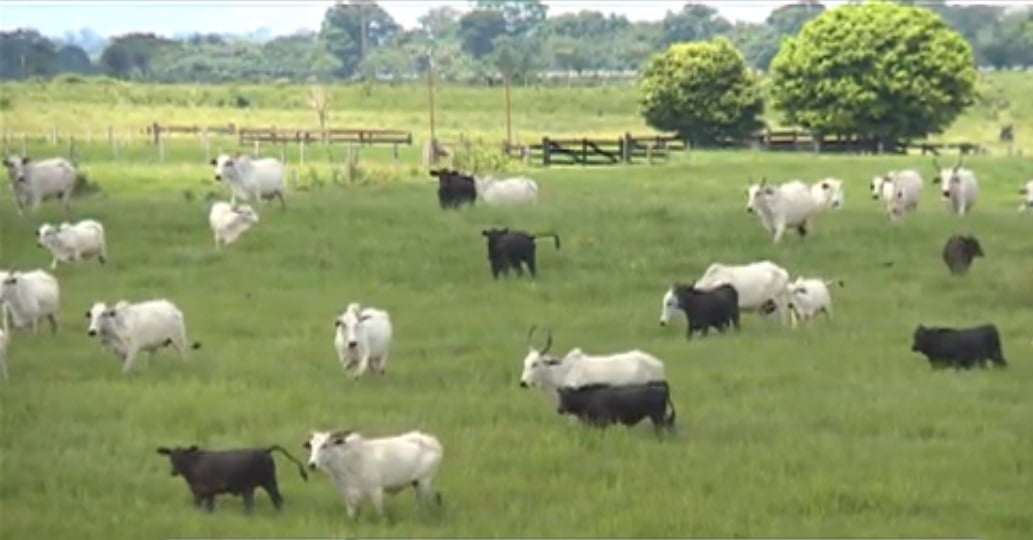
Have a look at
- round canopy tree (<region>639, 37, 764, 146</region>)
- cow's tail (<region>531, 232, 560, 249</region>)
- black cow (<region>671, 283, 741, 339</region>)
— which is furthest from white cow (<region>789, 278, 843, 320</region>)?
round canopy tree (<region>639, 37, 764, 146</region>)

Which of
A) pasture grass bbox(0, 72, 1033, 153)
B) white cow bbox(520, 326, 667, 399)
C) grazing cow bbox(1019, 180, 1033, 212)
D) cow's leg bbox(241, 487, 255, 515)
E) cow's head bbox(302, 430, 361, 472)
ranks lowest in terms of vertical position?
pasture grass bbox(0, 72, 1033, 153)

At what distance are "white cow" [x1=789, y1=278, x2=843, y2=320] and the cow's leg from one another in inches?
456

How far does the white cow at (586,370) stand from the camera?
17.7 meters

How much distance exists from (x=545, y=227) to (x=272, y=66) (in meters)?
99.8

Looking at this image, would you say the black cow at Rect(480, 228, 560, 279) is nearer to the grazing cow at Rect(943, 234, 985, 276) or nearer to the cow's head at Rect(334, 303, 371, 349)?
the grazing cow at Rect(943, 234, 985, 276)

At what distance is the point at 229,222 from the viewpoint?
102 feet

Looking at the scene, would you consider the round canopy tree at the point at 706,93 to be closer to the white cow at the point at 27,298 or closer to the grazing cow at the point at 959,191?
the grazing cow at the point at 959,191

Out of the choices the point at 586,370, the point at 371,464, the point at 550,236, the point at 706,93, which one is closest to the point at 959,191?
the point at 550,236

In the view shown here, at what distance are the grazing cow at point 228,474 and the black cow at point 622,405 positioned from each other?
3.49 metres

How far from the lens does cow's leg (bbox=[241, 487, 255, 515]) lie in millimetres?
13703

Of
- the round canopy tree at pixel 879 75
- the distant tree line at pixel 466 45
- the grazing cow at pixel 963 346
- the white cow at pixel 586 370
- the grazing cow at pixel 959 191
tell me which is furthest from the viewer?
the distant tree line at pixel 466 45

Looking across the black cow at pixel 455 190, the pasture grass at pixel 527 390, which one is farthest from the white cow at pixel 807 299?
the black cow at pixel 455 190

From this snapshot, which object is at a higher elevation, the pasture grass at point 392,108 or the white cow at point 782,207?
the white cow at point 782,207

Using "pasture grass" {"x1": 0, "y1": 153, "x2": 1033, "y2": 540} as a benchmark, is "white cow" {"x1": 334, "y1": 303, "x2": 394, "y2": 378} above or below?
above
